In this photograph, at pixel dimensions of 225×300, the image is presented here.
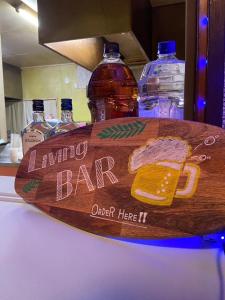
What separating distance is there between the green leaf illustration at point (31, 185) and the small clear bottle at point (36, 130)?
169 millimetres

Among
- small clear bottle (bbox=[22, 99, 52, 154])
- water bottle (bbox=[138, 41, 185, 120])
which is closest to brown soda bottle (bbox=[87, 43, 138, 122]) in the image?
water bottle (bbox=[138, 41, 185, 120])

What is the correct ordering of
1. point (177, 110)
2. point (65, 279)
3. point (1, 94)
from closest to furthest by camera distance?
point (65, 279) → point (177, 110) → point (1, 94)

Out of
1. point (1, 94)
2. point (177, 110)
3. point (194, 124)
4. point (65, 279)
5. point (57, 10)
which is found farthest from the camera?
point (1, 94)

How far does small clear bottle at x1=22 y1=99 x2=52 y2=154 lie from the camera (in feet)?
2.13

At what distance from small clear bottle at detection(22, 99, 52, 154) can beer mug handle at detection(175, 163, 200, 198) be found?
0.42 m

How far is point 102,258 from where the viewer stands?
13.1 inches

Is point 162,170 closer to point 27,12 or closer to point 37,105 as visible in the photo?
point 37,105

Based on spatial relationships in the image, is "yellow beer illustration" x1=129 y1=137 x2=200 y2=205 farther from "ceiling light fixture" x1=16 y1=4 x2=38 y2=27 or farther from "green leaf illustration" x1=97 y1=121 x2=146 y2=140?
"ceiling light fixture" x1=16 y1=4 x2=38 y2=27

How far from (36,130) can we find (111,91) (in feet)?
0.82

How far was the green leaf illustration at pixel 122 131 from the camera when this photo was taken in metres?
0.46

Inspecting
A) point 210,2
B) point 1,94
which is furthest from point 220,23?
point 1,94

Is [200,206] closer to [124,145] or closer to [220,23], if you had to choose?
[124,145]

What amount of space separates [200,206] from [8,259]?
0.30 m

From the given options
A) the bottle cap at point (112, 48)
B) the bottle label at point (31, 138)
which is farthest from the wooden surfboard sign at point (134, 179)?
the bottle cap at point (112, 48)
